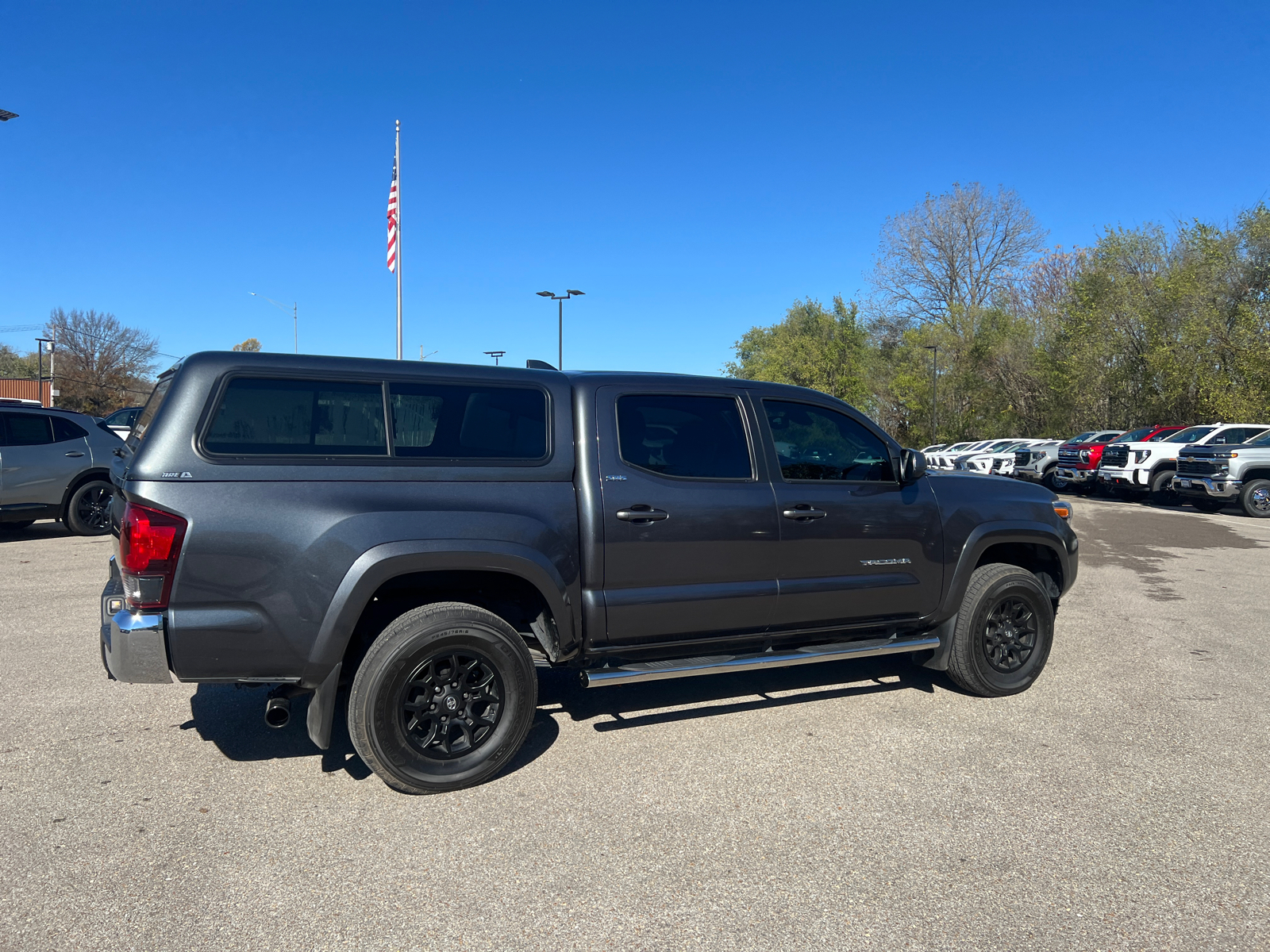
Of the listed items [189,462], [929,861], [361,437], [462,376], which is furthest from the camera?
[462,376]

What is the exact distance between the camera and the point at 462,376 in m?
4.16

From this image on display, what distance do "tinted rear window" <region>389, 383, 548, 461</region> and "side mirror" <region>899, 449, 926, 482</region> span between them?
2055 millimetres

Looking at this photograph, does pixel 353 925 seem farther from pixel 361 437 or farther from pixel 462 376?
pixel 462 376

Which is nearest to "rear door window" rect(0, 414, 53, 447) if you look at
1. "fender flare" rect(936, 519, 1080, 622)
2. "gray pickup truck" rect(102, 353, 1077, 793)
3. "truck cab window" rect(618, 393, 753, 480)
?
"gray pickup truck" rect(102, 353, 1077, 793)

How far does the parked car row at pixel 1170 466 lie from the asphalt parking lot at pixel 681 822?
9.79m

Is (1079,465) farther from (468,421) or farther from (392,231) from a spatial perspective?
(468,421)

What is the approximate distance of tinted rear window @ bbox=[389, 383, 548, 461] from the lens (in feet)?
13.2

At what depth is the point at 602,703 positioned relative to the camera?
512 cm

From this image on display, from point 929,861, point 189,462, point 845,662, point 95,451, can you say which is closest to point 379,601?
point 189,462

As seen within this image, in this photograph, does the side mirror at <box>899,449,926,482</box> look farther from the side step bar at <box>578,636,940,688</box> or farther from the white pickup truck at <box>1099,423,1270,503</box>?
the white pickup truck at <box>1099,423,1270,503</box>

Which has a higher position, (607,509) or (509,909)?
(607,509)

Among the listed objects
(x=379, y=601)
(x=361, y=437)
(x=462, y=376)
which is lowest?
(x=379, y=601)

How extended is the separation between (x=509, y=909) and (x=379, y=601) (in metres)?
1.59

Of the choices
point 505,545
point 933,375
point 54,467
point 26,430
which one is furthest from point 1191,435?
point 933,375
